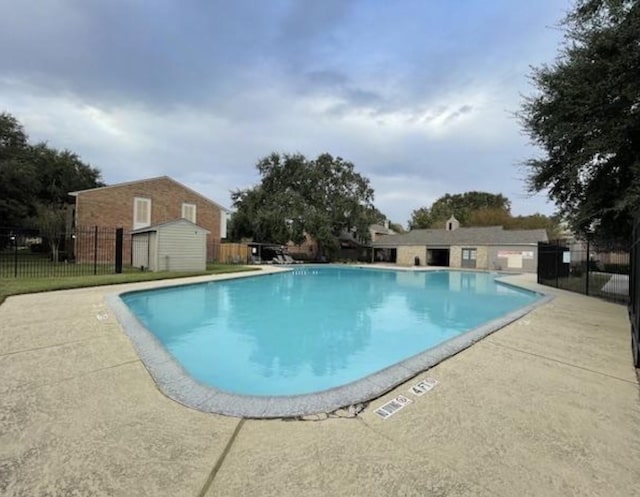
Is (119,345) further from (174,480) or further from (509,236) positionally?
(509,236)

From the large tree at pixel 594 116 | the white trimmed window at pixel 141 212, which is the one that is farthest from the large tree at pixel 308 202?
the large tree at pixel 594 116

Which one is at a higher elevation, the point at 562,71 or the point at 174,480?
the point at 562,71

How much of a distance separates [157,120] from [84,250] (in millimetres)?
9964

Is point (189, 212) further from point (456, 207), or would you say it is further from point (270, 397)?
point (456, 207)

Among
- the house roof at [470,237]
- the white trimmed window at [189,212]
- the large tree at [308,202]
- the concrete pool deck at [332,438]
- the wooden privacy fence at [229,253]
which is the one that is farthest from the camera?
the large tree at [308,202]

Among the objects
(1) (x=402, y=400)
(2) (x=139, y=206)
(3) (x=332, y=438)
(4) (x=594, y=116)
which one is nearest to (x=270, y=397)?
(3) (x=332, y=438)

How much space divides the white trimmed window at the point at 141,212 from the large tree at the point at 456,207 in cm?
4216

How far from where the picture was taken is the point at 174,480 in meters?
2.02

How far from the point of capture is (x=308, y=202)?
1308 inches

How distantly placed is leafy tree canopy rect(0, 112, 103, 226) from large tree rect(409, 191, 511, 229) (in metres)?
45.6

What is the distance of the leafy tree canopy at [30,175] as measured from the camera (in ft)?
70.2

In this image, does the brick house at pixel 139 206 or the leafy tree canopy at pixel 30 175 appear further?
the leafy tree canopy at pixel 30 175

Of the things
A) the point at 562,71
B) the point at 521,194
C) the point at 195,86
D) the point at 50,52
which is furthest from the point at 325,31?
the point at 50,52

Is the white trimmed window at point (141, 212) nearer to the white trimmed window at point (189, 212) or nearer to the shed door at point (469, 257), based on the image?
the white trimmed window at point (189, 212)
